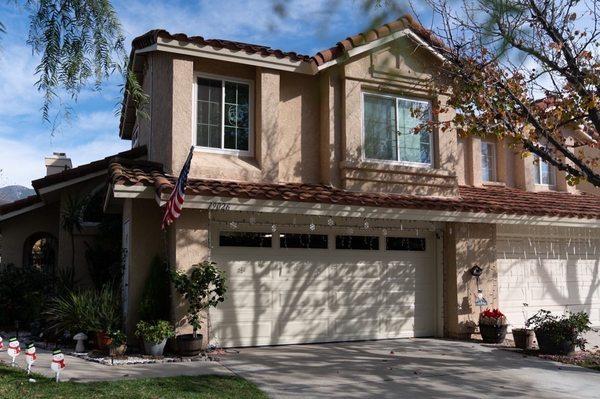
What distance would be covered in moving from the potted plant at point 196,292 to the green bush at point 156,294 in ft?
1.50

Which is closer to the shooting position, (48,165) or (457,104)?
(457,104)

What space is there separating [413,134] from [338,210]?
3097 mm

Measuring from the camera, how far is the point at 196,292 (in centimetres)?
966

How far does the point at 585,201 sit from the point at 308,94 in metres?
8.89

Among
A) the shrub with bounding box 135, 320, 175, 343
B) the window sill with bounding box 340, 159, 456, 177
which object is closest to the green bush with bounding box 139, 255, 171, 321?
the shrub with bounding box 135, 320, 175, 343

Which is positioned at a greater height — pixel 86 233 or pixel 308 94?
pixel 308 94

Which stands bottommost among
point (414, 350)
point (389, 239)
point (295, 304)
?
point (414, 350)

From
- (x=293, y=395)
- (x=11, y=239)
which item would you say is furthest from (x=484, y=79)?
(x=11, y=239)

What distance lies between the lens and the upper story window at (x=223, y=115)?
11352 millimetres

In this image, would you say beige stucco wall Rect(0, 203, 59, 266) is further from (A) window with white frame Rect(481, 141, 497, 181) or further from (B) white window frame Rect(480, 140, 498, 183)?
(B) white window frame Rect(480, 140, 498, 183)

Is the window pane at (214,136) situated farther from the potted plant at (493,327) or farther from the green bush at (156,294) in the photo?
the potted plant at (493,327)

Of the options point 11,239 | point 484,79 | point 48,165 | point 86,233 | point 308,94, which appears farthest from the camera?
point 48,165

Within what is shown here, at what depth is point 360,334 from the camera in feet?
39.0

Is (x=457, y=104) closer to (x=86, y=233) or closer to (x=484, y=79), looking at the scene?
(x=484, y=79)
